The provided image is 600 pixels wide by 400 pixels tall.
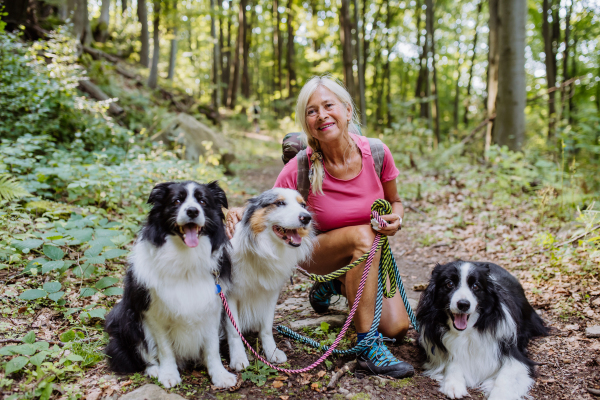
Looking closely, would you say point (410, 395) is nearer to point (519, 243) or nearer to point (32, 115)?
point (519, 243)

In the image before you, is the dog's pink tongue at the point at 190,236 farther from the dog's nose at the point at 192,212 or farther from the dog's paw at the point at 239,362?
the dog's paw at the point at 239,362

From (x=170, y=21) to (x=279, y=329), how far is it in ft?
44.5

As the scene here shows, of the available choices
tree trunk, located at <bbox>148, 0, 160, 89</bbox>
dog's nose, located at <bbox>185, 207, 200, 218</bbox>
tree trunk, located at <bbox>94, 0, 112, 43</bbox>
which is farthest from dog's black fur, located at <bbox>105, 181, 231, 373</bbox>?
tree trunk, located at <bbox>94, 0, 112, 43</bbox>

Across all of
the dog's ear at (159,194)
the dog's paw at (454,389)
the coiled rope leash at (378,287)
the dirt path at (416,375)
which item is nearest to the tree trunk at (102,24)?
the dirt path at (416,375)

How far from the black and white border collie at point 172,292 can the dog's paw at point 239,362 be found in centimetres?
16

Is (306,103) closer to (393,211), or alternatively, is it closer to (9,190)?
(393,211)

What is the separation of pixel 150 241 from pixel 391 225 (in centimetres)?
174

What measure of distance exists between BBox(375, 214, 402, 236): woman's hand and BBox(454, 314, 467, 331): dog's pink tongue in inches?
29.0

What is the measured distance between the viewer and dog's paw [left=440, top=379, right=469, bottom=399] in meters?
2.35

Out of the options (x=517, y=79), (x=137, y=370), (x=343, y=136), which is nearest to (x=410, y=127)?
(x=517, y=79)

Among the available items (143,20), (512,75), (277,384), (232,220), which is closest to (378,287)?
(277,384)

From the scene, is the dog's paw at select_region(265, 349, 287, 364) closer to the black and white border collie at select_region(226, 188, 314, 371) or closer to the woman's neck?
the black and white border collie at select_region(226, 188, 314, 371)

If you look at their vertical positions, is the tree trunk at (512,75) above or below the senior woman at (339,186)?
above

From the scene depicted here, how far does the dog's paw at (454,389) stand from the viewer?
7.72 ft
